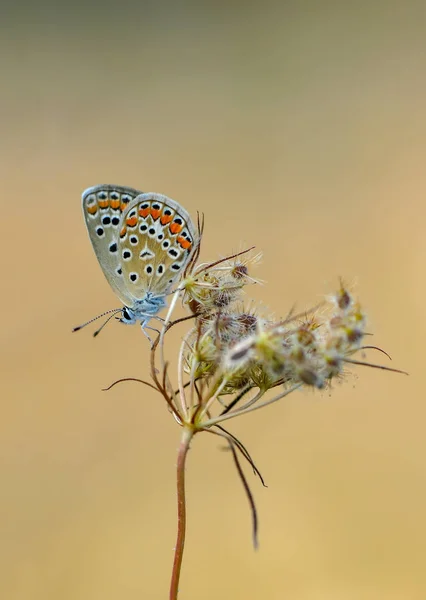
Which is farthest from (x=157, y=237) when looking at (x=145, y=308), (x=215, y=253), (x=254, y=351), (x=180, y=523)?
(x=215, y=253)

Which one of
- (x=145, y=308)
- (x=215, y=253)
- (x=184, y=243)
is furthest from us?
(x=215, y=253)

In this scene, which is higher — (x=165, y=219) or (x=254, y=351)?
(x=165, y=219)

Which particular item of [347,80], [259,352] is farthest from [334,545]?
[347,80]

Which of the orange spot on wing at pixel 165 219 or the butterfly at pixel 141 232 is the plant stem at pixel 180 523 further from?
the orange spot on wing at pixel 165 219

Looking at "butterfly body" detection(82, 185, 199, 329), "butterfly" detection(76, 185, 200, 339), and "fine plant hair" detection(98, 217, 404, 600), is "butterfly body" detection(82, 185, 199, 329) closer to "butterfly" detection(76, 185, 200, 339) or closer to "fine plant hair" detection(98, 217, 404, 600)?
"butterfly" detection(76, 185, 200, 339)

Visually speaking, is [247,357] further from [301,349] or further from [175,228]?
[175,228]

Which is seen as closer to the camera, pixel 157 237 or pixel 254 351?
pixel 254 351

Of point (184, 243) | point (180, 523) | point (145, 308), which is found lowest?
point (180, 523)

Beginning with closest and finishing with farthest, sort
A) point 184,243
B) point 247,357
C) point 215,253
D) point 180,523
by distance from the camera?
1. point 180,523
2. point 247,357
3. point 184,243
4. point 215,253
